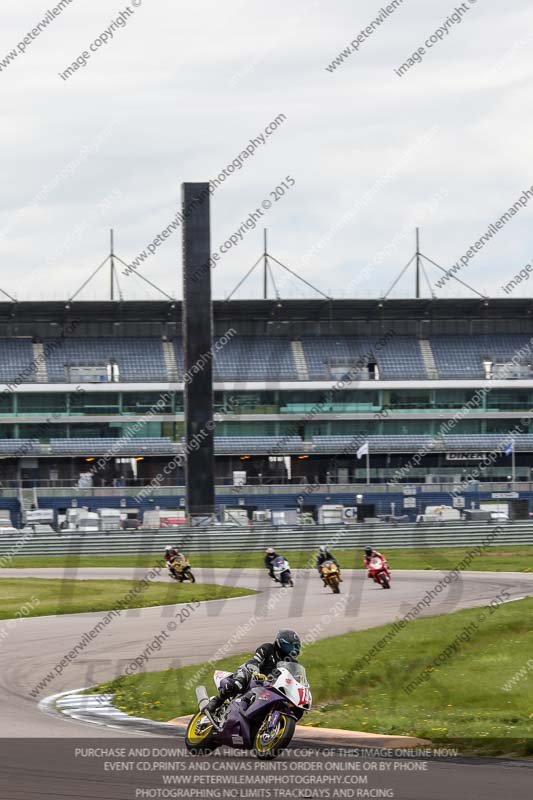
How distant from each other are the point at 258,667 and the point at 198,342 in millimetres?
47262

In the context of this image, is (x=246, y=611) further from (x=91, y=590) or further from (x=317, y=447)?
(x=317, y=447)

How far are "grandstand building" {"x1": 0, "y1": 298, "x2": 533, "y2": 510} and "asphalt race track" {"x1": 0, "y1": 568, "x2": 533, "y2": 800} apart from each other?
37.1 meters

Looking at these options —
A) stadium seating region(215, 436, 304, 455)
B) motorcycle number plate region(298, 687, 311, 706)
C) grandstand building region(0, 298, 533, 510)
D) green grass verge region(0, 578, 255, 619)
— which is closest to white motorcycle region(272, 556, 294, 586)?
green grass verge region(0, 578, 255, 619)

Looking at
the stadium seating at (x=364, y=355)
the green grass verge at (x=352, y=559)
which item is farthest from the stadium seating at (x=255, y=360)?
the green grass verge at (x=352, y=559)

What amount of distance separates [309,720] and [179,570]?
22776mm

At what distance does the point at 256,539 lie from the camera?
52.2 m

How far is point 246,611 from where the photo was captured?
1127 inches

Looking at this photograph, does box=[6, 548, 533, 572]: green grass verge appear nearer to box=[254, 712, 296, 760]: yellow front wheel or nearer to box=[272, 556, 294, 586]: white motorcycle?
box=[272, 556, 294, 586]: white motorcycle

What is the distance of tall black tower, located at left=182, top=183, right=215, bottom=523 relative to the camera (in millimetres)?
58469

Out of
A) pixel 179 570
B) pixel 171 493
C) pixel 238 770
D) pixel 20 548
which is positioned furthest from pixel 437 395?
pixel 238 770

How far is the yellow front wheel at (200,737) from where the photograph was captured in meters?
11.9

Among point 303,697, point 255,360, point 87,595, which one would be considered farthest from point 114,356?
point 303,697

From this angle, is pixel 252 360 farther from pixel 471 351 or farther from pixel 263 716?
pixel 263 716

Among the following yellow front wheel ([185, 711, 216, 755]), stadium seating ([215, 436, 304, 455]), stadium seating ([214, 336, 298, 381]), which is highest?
stadium seating ([214, 336, 298, 381])
